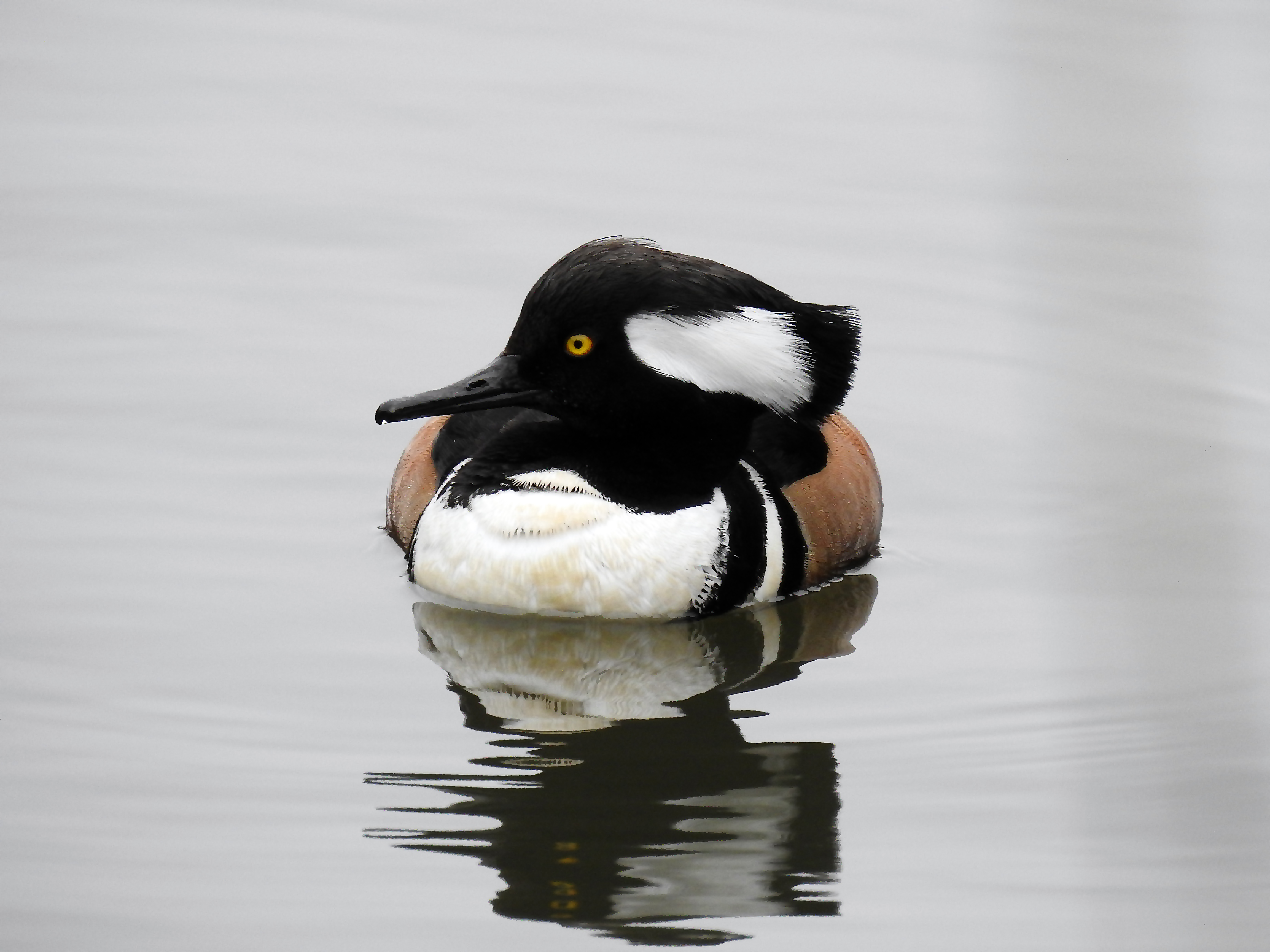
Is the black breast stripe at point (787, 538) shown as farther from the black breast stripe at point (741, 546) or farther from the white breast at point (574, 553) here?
the white breast at point (574, 553)

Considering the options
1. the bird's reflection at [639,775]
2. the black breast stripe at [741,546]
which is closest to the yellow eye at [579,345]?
the black breast stripe at [741,546]

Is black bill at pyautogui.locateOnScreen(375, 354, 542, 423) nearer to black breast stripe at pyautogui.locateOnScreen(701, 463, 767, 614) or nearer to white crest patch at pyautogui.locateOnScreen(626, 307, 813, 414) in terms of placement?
white crest patch at pyautogui.locateOnScreen(626, 307, 813, 414)

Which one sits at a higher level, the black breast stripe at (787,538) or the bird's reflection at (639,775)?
the black breast stripe at (787,538)

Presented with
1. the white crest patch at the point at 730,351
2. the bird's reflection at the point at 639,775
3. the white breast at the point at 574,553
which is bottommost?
the bird's reflection at the point at 639,775

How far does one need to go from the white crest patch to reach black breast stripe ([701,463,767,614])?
0.56 metres

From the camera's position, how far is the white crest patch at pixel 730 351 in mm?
5742

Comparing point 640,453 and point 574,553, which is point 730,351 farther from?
point 574,553

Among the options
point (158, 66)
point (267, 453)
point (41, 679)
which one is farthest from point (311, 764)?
point (158, 66)

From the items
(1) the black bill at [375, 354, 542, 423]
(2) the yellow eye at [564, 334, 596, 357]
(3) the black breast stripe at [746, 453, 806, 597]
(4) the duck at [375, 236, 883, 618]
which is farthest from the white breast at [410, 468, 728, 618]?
(2) the yellow eye at [564, 334, 596, 357]

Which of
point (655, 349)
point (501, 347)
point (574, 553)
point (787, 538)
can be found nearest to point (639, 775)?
point (574, 553)

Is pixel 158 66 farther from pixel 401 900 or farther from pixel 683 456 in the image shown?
pixel 401 900

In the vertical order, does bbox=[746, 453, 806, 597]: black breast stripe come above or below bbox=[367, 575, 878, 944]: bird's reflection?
above

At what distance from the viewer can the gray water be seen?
4340 mm

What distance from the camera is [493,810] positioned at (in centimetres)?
482
